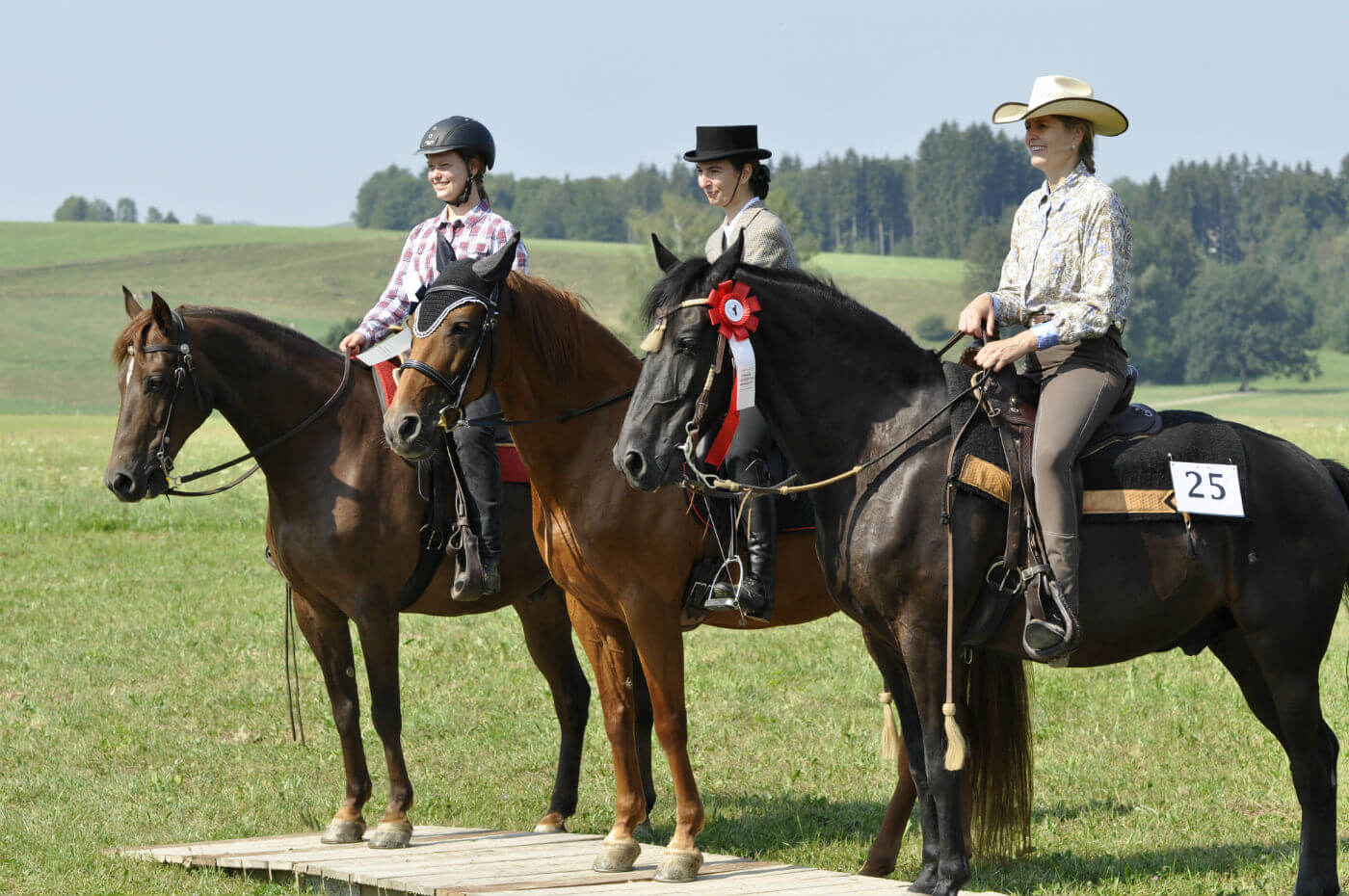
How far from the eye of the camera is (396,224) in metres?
150

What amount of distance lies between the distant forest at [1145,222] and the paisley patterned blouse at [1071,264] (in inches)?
3661

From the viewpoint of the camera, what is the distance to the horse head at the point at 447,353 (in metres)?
6.33

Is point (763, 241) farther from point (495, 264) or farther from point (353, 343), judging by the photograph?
point (353, 343)

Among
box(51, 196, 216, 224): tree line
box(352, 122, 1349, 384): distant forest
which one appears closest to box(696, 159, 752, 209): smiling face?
box(352, 122, 1349, 384): distant forest

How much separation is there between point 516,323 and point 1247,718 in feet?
21.9

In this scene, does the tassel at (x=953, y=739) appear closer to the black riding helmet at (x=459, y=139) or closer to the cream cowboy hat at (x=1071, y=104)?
the cream cowboy hat at (x=1071, y=104)

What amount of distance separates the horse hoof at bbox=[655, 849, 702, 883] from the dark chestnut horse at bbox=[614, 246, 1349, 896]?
1061mm

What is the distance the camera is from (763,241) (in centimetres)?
698

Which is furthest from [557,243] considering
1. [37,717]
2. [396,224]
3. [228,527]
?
[37,717]

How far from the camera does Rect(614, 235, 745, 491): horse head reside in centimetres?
569

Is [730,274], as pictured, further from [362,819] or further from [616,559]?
[362,819]

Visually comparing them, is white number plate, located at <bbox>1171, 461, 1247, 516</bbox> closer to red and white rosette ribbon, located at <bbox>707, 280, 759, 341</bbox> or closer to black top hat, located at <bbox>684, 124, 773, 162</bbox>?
red and white rosette ribbon, located at <bbox>707, 280, 759, 341</bbox>

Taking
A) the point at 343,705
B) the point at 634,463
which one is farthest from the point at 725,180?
the point at 343,705

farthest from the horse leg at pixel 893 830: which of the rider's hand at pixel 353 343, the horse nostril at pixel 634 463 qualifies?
the rider's hand at pixel 353 343
